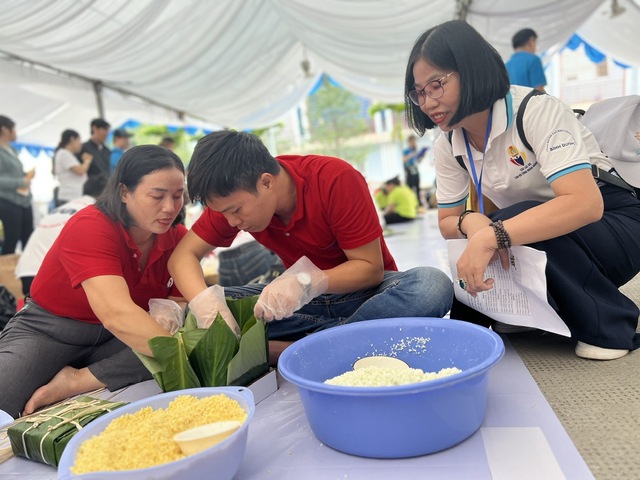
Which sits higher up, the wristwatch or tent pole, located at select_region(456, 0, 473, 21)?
tent pole, located at select_region(456, 0, 473, 21)

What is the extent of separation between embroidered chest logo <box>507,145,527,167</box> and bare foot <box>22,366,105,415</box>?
4.03 feet

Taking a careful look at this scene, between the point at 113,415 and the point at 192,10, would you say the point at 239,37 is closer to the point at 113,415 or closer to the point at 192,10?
the point at 192,10

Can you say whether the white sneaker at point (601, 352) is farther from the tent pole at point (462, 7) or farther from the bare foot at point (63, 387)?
the tent pole at point (462, 7)

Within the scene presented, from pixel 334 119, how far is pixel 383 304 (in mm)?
10937

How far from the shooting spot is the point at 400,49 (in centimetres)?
499

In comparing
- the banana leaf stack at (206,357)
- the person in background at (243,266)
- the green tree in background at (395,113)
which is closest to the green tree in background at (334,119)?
the green tree in background at (395,113)

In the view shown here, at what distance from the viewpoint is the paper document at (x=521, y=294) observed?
1.12 meters

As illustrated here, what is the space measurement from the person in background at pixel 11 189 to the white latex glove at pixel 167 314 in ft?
8.95

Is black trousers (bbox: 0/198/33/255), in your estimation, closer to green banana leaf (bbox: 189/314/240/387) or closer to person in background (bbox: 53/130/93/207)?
person in background (bbox: 53/130/93/207)

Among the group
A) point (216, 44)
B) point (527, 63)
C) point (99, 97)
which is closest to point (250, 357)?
point (527, 63)

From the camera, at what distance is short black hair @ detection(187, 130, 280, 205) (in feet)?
3.81

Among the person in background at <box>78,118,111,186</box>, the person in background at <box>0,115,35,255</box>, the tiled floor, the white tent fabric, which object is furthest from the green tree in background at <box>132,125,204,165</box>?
the tiled floor

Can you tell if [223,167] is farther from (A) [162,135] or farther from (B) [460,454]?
(A) [162,135]

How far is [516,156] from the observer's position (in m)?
1.22
